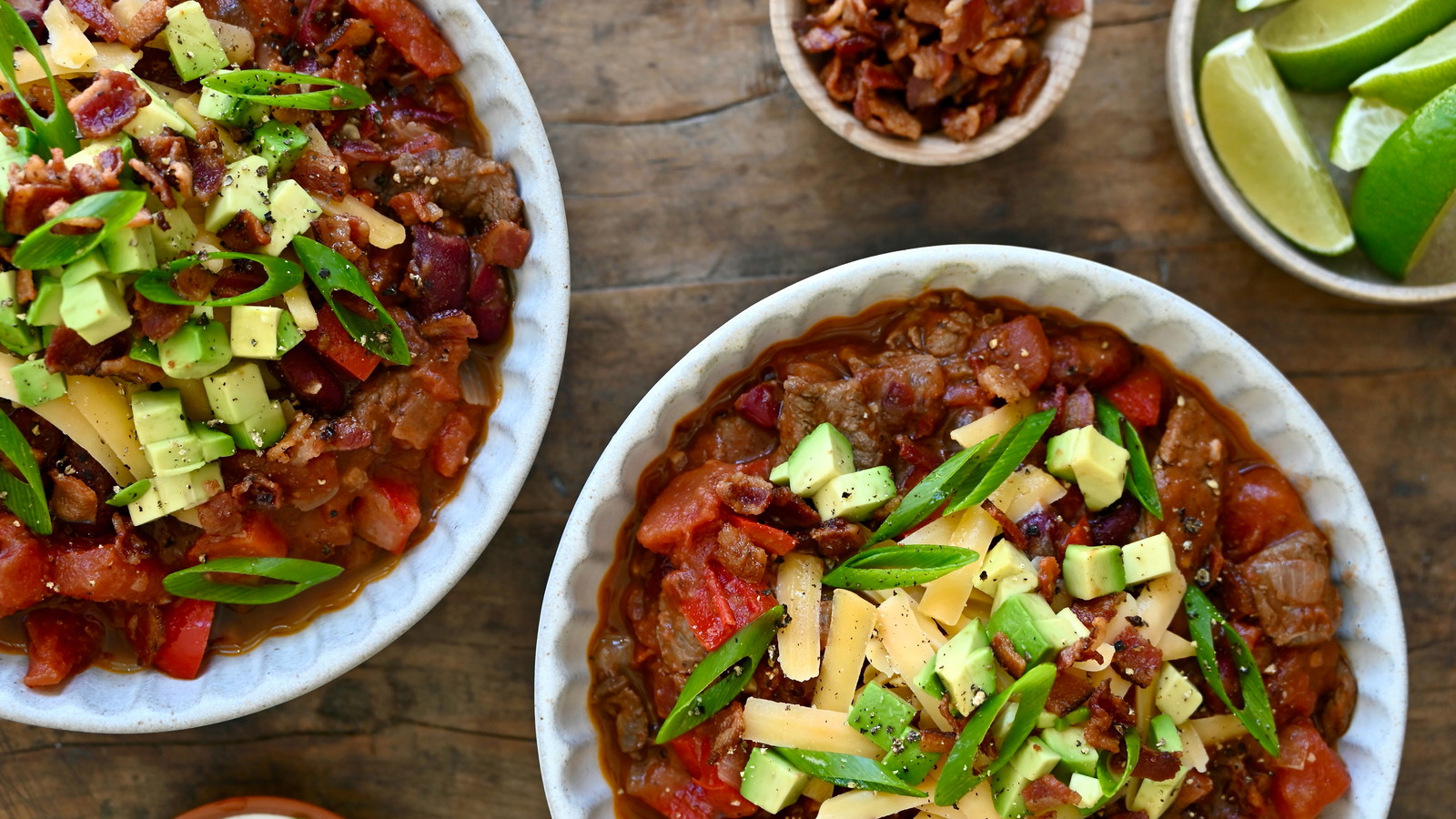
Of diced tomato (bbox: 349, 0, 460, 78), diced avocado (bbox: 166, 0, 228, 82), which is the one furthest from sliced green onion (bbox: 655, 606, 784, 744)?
diced avocado (bbox: 166, 0, 228, 82)

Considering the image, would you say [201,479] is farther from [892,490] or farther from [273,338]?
[892,490]

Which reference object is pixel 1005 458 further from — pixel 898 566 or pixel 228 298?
pixel 228 298

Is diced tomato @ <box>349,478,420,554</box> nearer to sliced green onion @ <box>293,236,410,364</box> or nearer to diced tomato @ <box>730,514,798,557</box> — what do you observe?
sliced green onion @ <box>293,236,410,364</box>

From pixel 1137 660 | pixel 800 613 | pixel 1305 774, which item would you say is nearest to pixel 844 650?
pixel 800 613

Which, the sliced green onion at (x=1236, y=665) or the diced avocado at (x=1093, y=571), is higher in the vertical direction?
the diced avocado at (x=1093, y=571)

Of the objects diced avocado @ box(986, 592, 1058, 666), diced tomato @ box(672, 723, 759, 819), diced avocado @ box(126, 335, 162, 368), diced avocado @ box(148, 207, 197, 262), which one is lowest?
diced tomato @ box(672, 723, 759, 819)

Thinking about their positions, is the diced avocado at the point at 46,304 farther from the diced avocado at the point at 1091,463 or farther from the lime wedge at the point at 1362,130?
the lime wedge at the point at 1362,130

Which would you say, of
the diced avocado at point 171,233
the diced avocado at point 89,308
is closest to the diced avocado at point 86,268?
the diced avocado at point 89,308
